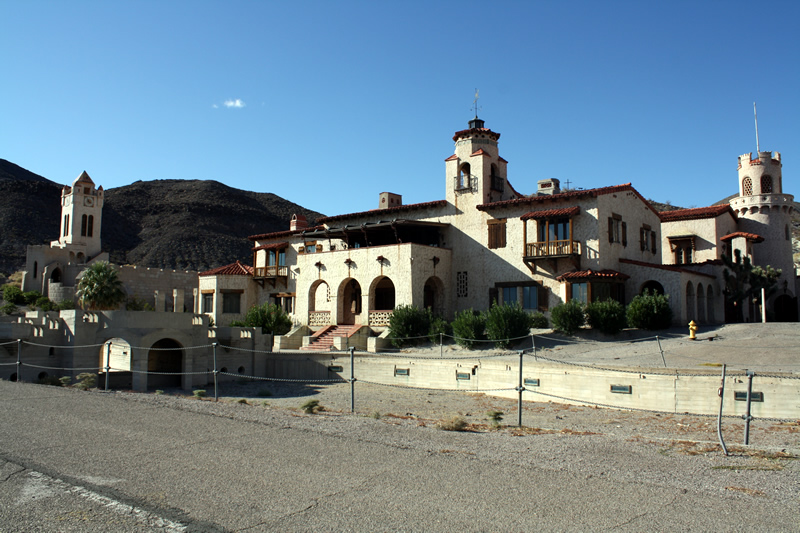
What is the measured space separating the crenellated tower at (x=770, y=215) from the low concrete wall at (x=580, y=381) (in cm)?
2608

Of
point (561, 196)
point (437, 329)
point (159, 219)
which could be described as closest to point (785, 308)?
point (561, 196)

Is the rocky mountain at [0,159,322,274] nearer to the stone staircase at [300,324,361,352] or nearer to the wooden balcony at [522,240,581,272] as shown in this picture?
the stone staircase at [300,324,361,352]

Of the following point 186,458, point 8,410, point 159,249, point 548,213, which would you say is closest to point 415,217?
point 548,213

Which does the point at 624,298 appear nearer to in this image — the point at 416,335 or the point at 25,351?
the point at 416,335

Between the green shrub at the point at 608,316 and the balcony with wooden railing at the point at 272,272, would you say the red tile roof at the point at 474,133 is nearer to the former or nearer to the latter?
the green shrub at the point at 608,316

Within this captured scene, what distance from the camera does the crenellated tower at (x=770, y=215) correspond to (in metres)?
38.5

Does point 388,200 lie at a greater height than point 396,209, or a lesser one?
greater

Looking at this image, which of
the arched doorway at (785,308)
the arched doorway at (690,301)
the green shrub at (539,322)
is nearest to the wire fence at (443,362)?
the green shrub at (539,322)

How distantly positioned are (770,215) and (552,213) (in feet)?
59.4

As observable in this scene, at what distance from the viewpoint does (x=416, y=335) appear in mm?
30266

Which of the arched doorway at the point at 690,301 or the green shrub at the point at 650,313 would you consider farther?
the arched doorway at the point at 690,301

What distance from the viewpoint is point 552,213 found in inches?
1199

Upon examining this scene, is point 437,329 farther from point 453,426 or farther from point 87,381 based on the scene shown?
point 453,426

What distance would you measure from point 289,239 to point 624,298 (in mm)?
22632
